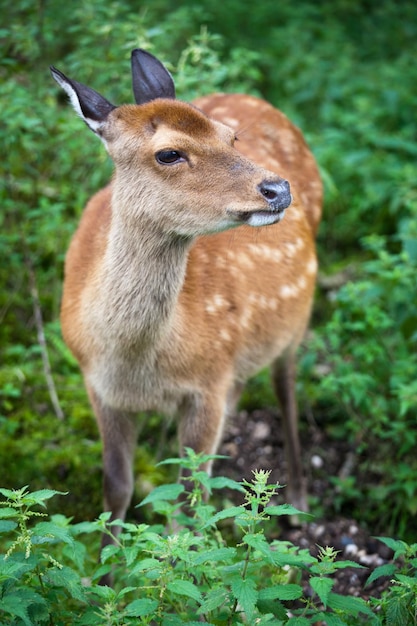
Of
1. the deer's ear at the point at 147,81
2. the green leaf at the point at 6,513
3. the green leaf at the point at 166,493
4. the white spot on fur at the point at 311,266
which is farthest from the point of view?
the white spot on fur at the point at 311,266

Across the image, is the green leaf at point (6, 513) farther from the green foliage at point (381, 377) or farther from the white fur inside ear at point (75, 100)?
the green foliage at point (381, 377)

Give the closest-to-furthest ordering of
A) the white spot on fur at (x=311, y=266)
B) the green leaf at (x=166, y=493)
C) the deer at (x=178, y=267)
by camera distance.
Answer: the green leaf at (x=166, y=493) < the deer at (x=178, y=267) < the white spot on fur at (x=311, y=266)

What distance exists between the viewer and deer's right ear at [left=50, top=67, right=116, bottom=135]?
138 inches

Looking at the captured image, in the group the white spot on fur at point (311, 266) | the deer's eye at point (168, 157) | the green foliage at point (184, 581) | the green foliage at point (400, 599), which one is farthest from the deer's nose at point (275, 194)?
the white spot on fur at point (311, 266)

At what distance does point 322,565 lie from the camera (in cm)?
279

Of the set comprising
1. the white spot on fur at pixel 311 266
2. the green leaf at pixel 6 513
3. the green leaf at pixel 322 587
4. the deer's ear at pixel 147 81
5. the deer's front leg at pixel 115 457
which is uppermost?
the deer's ear at pixel 147 81

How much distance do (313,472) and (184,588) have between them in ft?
9.16

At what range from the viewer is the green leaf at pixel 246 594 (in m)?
2.56

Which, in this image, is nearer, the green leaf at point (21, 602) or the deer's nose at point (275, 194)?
the green leaf at point (21, 602)

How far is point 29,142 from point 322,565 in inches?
121

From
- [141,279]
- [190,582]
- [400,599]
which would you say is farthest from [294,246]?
[190,582]

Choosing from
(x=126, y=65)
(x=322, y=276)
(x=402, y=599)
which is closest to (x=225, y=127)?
(x=126, y=65)

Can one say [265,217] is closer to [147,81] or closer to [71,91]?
[71,91]

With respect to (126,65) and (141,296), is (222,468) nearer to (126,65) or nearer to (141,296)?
(141,296)
